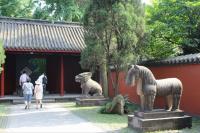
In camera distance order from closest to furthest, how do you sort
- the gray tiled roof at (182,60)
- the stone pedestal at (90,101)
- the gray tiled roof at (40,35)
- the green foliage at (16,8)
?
the gray tiled roof at (182,60) → the stone pedestal at (90,101) → the gray tiled roof at (40,35) → the green foliage at (16,8)

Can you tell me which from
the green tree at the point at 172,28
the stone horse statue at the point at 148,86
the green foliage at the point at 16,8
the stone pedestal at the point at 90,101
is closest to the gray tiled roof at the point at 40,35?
the stone pedestal at the point at 90,101

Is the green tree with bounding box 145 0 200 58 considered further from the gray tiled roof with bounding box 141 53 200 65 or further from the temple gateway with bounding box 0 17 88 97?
the temple gateway with bounding box 0 17 88 97

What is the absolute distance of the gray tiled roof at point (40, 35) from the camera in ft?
72.2

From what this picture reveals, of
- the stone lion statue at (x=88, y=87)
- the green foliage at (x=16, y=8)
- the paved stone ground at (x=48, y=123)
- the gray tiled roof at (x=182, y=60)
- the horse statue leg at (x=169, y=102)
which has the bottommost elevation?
the paved stone ground at (x=48, y=123)

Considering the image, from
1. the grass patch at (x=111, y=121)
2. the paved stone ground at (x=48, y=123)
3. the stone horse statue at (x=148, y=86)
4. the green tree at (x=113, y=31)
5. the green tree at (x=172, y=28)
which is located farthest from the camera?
the green tree at (x=172, y=28)

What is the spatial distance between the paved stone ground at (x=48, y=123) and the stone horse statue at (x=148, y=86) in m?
1.66

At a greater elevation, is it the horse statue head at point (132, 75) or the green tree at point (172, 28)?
the green tree at point (172, 28)

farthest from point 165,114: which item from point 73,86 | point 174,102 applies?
point 73,86

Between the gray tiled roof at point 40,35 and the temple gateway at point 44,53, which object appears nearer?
the gray tiled roof at point 40,35

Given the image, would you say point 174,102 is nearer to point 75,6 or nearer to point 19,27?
point 19,27

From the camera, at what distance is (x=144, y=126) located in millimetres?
10531

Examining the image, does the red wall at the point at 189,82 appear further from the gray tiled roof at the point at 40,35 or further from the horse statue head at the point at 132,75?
the gray tiled roof at the point at 40,35

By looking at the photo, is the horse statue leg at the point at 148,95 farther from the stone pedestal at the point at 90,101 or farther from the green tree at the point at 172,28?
the stone pedestal at the point at 90,101

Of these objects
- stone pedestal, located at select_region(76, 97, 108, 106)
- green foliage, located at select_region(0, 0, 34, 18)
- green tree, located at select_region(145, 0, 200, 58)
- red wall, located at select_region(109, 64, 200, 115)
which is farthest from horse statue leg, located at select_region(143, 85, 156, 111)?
green foliage, located at select_region(0, 0, 34, 18)
